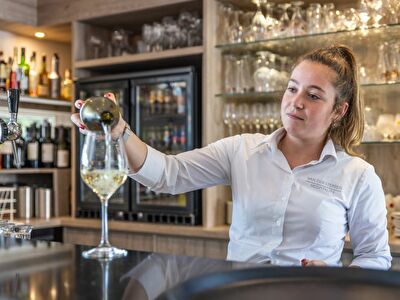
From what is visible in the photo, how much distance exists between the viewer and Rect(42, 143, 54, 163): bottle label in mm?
4145

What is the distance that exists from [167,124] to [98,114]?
2599mm

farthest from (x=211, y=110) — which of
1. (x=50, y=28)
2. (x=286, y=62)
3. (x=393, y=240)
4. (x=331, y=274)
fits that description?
(x=331, y=274)

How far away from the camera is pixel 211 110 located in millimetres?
3396

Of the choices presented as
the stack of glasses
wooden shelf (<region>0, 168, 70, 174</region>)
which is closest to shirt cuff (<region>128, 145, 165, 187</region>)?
the stack of glasses

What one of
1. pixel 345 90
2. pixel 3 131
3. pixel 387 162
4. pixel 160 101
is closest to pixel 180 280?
pixel 3 131

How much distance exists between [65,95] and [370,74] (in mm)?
2400

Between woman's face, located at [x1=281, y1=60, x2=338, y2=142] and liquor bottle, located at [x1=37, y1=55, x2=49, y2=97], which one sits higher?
liquor bottle, located at [x1=37, y1=55, x2=49, y2=97]

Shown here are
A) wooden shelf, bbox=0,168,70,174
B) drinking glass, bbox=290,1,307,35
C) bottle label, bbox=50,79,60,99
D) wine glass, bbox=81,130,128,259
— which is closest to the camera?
wine glass, bbox=81,130,128,259

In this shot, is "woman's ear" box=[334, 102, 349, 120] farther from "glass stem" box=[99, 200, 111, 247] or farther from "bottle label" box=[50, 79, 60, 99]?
"bottle label" box=[50, 79, 60, 99]

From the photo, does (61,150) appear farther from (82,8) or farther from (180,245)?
(180,245)

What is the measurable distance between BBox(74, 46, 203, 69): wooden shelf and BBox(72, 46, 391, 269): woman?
1650 mm

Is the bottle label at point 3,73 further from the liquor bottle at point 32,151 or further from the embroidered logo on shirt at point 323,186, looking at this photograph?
the embroidered logo on shirt at point 323,186

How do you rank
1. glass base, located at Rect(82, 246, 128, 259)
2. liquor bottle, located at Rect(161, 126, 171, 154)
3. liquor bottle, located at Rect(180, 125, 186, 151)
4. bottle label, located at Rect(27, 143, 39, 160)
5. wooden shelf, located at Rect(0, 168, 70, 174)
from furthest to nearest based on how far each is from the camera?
bottle label, located at Rect(27, 143, 39, 160) < wooden shelf, located at Rect(0, 168, 70, 174) < liquor bottle, located at Rect(161, 126, 171, 154) < liquor bottle, located at Rect(180, 125, 186, 151) < glass base, located at Rect(82, 246, 128, 259)

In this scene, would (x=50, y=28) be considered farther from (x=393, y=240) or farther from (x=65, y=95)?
(x=393, y=240)
